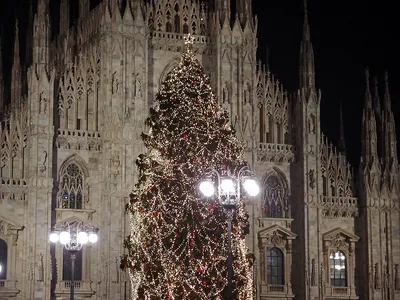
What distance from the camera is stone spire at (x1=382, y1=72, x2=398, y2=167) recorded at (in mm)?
68938

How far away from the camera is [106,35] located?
63.5 metres

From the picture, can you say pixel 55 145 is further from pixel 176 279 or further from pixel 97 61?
pixel 176 279

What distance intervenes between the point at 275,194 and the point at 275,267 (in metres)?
4.27

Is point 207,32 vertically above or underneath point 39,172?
above

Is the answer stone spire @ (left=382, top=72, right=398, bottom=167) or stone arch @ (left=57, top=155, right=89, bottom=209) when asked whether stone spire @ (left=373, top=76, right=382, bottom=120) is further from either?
stone arch @ (left=57, top=155, right=89, bottom=209)

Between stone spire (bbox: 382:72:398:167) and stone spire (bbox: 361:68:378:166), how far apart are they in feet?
2.63

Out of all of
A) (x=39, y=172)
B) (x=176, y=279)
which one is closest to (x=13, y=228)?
(x=39, y=172)

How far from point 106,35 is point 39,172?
874 cm

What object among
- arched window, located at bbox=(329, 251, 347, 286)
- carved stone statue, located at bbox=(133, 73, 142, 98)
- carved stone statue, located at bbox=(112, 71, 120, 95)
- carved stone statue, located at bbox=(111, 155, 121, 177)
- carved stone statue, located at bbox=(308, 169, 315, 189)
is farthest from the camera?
arched window, located at bbox=(329, 251, 347, 286)

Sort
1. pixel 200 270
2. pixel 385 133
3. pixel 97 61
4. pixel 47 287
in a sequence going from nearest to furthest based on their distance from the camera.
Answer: pixel 200 270 < pixel 47 287 < pixel 97 61 < pixel 385 133

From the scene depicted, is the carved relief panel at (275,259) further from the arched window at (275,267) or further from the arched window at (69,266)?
the arched window at (69,266)

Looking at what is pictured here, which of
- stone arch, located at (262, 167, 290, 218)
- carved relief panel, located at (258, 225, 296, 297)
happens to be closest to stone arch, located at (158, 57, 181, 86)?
stone arch, located at (262, 167, 290, 218)

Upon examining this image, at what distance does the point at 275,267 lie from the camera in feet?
219

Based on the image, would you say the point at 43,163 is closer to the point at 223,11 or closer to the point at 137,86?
the point at 137,86
